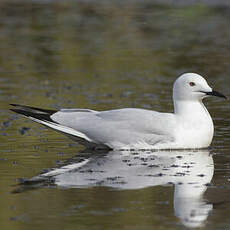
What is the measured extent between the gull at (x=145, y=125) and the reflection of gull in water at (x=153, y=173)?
0.51 feet

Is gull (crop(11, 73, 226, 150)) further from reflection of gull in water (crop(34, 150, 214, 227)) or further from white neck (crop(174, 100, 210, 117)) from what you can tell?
reflection of gull in water (crop(34, 150, 214, 227))

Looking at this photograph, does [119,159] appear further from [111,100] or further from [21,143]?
[111,100]

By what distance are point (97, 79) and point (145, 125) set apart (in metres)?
5.81

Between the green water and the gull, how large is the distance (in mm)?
300

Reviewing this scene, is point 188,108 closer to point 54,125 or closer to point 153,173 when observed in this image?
point 54,125

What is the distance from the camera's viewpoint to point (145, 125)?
453 inches

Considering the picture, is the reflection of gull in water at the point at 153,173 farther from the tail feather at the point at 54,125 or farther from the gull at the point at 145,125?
the tail feather at the point at 54,125

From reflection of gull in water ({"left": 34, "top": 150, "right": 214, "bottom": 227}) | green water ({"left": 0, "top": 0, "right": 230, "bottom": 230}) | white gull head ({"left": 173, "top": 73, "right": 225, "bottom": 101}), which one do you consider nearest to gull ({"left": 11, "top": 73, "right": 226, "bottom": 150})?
white gull head ({"left": 173, "top": 73, "right": 225, "bottom": 101})

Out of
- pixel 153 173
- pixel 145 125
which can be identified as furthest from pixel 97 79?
pixel 153 173

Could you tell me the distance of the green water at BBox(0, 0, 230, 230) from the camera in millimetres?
8289

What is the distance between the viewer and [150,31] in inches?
969

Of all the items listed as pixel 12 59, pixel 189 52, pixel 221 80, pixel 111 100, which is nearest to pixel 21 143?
pixel 111 100

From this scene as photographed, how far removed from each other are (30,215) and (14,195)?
0.86 metres

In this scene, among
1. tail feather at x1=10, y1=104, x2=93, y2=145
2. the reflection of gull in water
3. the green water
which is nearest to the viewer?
the green water
